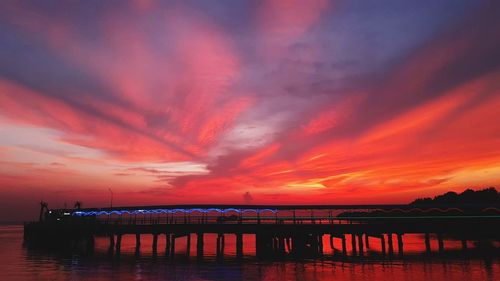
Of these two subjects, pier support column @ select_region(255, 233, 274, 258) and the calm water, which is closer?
the calm water

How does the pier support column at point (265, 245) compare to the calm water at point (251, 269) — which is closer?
the calm water at point (251, 269)

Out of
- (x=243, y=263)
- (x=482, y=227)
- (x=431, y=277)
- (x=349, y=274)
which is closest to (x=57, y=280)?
(x=243, y=263)

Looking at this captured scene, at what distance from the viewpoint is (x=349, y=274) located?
40.3 metres

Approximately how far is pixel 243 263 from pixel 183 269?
830 cm

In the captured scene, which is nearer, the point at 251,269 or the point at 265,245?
the point at 251,269

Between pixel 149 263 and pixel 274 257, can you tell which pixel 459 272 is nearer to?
pixel 274 257

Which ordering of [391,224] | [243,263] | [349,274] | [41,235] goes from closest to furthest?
[349,274]
[243,263]
[391,224]
[41,235]

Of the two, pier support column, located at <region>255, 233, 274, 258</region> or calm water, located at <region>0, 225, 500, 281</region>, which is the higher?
pier support column, located at <region>255, 233, 274, 258</region>

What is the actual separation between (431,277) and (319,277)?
11225mm

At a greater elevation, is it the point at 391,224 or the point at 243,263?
the point at 391,224

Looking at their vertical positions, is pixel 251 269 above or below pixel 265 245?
below

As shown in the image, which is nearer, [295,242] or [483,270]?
[483,270]

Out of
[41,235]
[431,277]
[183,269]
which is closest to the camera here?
[431,277]

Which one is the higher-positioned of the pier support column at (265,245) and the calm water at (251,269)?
the pier support column at (265,245)
